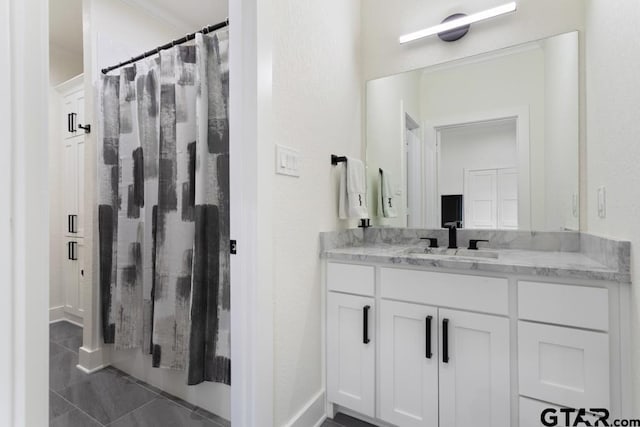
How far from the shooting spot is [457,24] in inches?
67.0

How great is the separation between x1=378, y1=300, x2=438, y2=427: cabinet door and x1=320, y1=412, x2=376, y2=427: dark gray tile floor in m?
0.16

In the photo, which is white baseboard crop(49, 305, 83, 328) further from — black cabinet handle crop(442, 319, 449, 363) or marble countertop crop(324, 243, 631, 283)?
black cabinet handle crop(442, 319, 449, 363)

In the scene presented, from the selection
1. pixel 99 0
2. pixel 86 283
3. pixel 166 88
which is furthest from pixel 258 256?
pixel 99 0

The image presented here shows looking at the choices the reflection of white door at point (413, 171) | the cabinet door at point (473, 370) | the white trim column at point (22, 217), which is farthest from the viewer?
the reflection of white door at point (413, 171)

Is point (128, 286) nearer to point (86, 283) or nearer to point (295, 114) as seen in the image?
point (86, 283)

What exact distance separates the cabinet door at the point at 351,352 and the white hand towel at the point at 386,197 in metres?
0.73

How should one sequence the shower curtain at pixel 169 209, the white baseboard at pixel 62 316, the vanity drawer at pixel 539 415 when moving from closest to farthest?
the vanity drawer at pixel 539 415 → the shower curtain at pixel 169 209 → the white baseboard at pixel 62 316

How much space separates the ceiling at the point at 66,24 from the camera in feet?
7.89

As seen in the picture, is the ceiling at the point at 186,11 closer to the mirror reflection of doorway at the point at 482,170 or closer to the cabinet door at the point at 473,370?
the mirror reflection of doorway at the point at 482,170

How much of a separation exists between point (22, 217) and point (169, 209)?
1.10m

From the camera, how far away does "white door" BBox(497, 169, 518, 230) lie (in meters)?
1.65

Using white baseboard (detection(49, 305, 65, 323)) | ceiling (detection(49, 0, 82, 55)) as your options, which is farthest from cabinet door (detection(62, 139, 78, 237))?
ceiling (detection(49, 0, 82, 55))

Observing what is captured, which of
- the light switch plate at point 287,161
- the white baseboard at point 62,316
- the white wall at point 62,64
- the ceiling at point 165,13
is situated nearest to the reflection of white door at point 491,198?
the light switch plate at point 287,161

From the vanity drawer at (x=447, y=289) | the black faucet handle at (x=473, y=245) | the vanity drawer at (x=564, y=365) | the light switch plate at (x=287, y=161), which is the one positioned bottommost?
the vanity drawer at (x=564, y=365)
